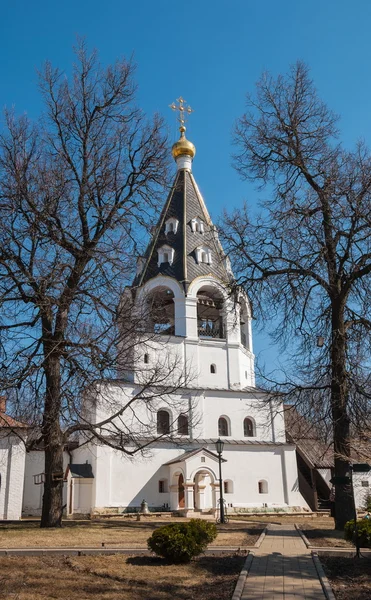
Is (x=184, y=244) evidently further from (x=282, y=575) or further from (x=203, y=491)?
(x=282, y=575)

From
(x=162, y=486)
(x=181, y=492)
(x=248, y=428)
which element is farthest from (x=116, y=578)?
(x=248, y=428)

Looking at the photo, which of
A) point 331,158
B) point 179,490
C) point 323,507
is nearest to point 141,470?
point 179,490

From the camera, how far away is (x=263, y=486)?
33.5m

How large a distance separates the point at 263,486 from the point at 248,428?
3463 mm

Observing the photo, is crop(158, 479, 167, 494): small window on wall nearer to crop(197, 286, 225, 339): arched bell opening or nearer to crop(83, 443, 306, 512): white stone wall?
crop(83, 443, 306, 512): white stone wall

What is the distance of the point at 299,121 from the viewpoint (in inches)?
705

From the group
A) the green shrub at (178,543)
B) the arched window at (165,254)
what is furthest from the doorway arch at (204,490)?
the green shrub at (178,543)

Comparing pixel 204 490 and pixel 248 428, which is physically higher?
pixel 248 428

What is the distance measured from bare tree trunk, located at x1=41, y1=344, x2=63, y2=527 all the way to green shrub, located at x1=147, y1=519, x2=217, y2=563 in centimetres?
629

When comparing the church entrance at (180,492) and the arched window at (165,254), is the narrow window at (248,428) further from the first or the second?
the arched window at (165,254)

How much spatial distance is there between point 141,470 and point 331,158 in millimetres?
20588

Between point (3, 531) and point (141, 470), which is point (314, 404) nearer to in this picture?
point (3, 531)

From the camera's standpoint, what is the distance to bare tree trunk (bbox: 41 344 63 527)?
15.6 metres

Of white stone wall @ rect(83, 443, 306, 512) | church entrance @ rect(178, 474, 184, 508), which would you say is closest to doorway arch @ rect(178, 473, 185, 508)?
church entrance @ rect(178, 474, 184, 508)
